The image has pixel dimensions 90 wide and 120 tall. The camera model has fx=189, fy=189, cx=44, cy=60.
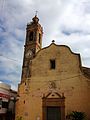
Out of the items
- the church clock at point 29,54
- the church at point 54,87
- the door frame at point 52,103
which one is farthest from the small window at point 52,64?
the church clock at point 29,54

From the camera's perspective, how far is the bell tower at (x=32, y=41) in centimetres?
3359

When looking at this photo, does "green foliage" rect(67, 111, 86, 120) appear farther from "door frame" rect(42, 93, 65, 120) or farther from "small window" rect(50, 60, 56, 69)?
"small window" rect(50, 60, 56, 69)

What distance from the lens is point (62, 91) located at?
18.5 metres

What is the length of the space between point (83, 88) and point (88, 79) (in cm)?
97

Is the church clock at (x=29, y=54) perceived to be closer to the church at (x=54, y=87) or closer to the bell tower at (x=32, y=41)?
the bell tower at (x=32, y=41)

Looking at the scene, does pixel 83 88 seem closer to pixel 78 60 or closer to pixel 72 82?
pixel 72 82

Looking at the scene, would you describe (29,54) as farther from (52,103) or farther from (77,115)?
(77,115)

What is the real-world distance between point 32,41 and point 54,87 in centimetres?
1752

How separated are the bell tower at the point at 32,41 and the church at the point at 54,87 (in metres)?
12.2

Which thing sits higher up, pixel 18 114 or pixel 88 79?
pixel 88 79

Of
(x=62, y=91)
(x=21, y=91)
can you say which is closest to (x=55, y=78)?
(x=62, y=91)

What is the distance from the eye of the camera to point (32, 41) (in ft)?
115

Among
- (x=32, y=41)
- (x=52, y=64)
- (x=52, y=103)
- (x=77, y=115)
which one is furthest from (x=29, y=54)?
(x=77, y=115)

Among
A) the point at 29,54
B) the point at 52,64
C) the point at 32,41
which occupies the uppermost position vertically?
the point at 32,41
